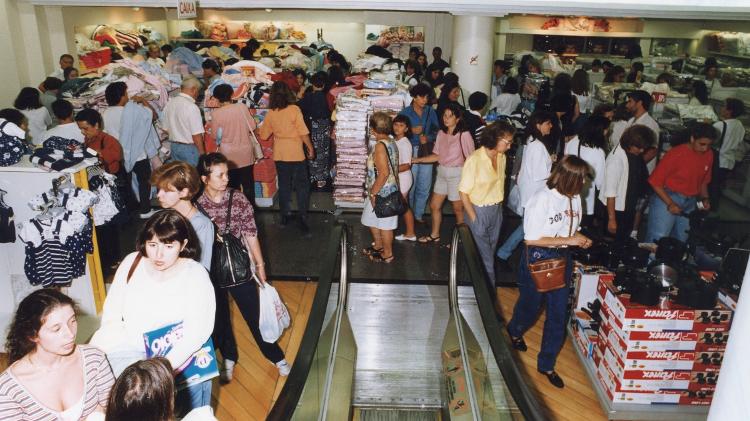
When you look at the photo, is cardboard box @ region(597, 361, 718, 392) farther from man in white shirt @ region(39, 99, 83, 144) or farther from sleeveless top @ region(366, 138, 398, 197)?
man in white shirt @ region(39, 99, 83, 144)

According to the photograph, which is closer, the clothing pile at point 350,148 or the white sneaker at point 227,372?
the white sneaker at point 227,372

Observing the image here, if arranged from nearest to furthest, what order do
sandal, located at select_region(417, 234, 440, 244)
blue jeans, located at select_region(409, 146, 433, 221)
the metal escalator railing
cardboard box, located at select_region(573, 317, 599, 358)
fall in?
the metal escalator railing → cardboard box, located at select_region(573, 317, 599, 358) → sandal, located at select_region(417, 234, 440, 244) → blue jeans, located at select_region(409, 146, 433, 221)

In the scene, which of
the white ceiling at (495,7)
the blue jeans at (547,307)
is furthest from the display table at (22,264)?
the blue jeans at (547,307)

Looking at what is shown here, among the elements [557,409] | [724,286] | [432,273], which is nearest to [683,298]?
[724,286]

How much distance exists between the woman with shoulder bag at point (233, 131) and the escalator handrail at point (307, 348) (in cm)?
239

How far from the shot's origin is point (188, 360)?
120 inches

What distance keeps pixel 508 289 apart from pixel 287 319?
2.40 metres

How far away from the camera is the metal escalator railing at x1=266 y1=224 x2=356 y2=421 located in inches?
101

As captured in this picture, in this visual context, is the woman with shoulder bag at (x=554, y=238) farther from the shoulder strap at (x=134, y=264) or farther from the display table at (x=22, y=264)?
the display table at (x=22, y=264)

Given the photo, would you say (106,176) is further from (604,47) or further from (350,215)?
(604,47)

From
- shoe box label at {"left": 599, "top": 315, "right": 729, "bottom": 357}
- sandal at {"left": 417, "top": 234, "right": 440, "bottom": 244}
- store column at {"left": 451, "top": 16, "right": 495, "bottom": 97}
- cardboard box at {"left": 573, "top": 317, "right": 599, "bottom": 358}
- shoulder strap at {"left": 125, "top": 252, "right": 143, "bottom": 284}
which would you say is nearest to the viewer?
shoulder strap at {"left": 125, "top": 252, "right": 143, "bottom": 284}

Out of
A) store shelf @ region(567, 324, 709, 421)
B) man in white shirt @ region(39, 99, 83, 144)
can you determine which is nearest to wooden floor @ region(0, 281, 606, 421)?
store shelf @ region(567, 324, 709, 421)

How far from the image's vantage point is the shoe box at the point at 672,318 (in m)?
3.96

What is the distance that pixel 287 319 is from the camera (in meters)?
4.34
